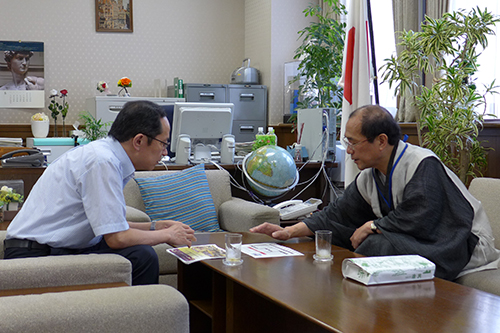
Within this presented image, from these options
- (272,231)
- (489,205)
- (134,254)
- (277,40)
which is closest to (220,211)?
(272,231)

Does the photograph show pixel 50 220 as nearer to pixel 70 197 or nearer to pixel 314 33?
pixel 70 197

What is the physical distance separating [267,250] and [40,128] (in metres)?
4.94

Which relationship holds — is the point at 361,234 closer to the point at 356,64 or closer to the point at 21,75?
the point at 356,64

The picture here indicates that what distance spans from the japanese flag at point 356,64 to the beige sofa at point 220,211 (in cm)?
91

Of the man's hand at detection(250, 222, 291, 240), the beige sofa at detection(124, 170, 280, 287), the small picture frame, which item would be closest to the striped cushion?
the beige sofa at detection(124, 170, 280, 287)

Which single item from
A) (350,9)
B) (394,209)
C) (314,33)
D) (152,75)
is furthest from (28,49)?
(394,209)

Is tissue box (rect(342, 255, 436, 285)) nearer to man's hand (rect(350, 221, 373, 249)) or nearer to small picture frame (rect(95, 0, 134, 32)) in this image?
man's hand (rect(350, 221, 373, 249))

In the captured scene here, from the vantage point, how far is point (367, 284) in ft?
5.73

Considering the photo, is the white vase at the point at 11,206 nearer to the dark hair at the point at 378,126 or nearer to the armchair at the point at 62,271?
the armchair at the point at 62,271

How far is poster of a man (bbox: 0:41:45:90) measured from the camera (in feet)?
22.0

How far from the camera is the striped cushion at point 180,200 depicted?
3.39 metres

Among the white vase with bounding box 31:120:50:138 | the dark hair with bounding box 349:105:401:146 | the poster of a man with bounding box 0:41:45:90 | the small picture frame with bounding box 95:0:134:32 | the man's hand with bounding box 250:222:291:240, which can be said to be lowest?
the man's hand with bounding box 250:222:291:240

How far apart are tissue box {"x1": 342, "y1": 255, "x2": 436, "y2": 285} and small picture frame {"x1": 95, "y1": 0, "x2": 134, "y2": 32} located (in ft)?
19.7

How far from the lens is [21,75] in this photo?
6.77m
